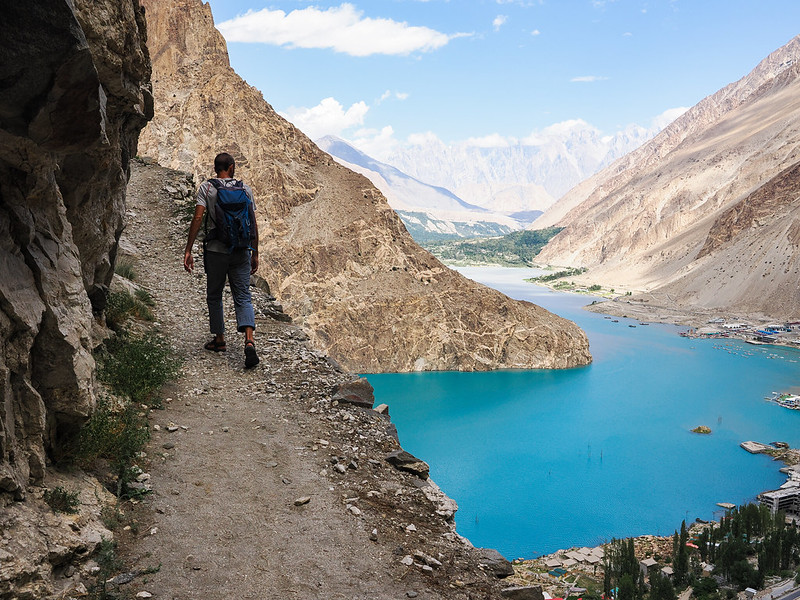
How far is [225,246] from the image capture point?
19.4ft

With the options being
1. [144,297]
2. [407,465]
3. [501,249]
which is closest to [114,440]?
[407,465]

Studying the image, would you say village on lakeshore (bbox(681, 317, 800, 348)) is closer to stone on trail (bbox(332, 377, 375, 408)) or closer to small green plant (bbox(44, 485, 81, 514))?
stone on trail (bbox(332, 377, 375, 408))

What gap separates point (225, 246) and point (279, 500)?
9.21ft

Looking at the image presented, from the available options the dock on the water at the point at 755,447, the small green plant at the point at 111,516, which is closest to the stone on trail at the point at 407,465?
the small green plant at the point at 111,516

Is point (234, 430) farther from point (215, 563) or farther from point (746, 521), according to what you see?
point (746, 521)

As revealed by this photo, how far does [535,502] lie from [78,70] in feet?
87.5

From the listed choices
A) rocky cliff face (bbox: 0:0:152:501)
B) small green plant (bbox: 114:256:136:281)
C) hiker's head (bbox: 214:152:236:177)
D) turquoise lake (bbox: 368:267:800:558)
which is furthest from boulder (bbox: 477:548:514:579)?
turquoise lake (bbox: 368:267:800:558)

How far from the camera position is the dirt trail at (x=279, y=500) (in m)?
3.15

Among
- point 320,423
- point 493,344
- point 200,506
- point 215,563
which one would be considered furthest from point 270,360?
point 493,344

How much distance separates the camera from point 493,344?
47.8 meters

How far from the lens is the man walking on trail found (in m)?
5.68

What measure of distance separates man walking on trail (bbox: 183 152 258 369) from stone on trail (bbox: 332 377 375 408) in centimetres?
103

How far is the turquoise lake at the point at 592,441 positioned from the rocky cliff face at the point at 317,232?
9.99 ft

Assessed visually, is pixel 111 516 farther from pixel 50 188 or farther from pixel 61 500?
pixel 50 188
